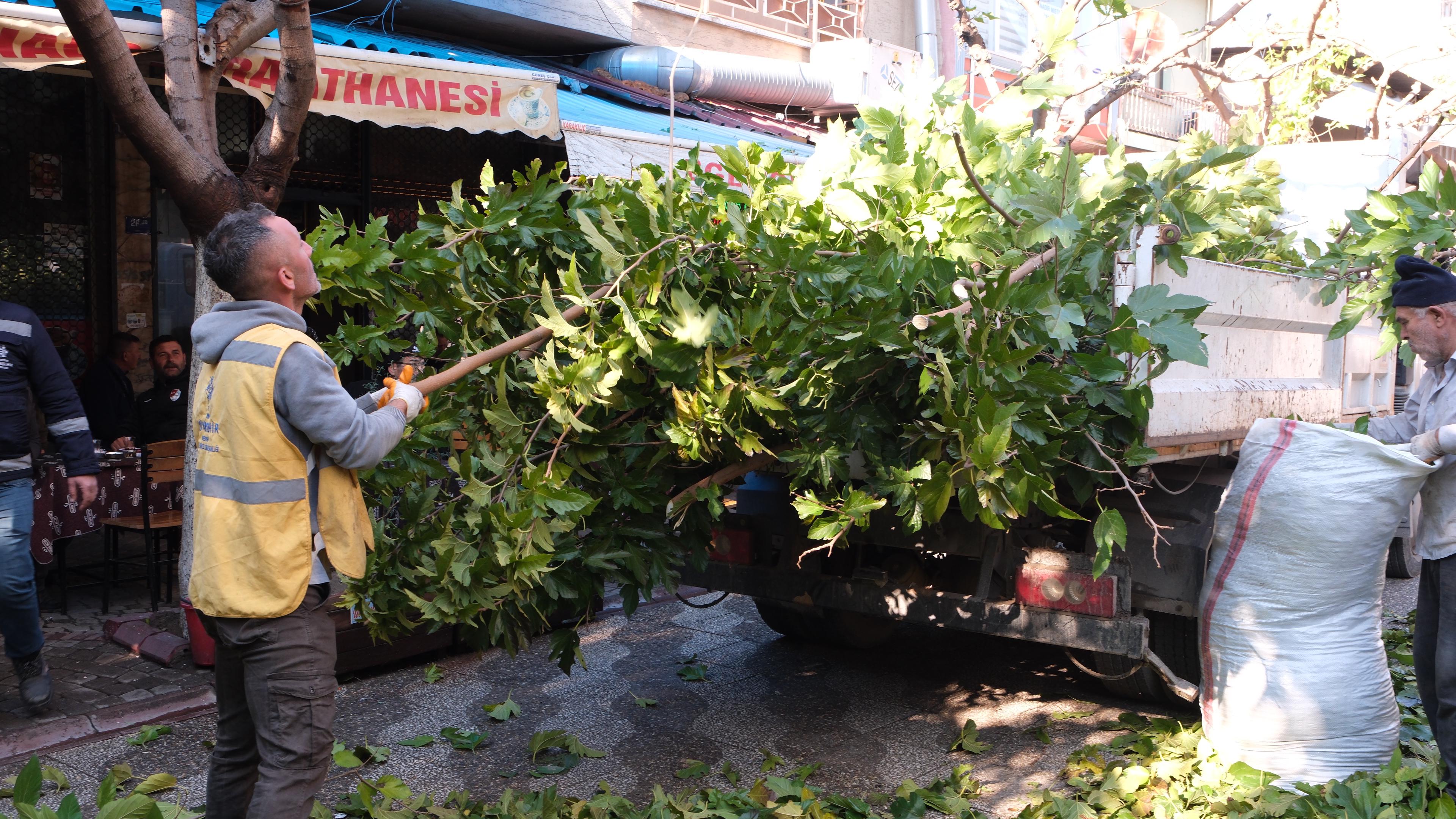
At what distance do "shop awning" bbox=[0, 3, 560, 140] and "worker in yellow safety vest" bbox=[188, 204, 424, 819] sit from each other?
3.75 metres

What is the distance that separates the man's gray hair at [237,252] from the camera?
2861mm

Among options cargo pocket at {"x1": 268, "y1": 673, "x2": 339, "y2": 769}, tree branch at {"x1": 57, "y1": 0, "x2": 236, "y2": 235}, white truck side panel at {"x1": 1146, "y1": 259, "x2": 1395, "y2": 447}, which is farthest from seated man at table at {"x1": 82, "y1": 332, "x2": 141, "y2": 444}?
white truck side panel at {"x1": 1146, "y1": 259, "x2": 1395, "y2": 447}

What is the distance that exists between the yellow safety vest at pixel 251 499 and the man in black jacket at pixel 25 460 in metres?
2.38

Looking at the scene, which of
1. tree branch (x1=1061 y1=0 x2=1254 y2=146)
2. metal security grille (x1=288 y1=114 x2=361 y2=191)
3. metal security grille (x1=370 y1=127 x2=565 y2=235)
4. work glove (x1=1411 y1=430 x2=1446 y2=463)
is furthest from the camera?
metal security grille (x1=370 y1=127 x2=565 y2=235)

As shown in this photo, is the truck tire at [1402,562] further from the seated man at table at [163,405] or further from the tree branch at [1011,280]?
the seated man at table at [163,405]

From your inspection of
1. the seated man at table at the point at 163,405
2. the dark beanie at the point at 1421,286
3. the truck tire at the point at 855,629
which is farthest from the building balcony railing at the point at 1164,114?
the dark beanie at the point at 1421,286

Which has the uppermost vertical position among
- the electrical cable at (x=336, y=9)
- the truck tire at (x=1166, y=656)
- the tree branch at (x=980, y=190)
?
the electrical cable at (x=336, y=9)

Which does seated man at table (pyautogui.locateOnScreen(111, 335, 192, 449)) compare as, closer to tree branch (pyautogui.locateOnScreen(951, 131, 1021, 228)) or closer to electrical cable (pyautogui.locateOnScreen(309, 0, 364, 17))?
electrical cable (pyautogui.locateOnScreen(309, 0, 364, 17))

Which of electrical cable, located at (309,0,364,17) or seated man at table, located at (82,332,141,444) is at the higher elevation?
electrical cable, located at (309,0,364,17)

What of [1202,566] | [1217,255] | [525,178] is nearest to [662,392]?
[525,178]

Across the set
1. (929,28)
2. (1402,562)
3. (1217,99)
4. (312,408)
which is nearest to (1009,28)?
(929,28)

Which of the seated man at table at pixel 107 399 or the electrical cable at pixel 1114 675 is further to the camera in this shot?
the seated man at table at pixel 107 399

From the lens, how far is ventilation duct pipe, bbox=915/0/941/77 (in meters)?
14.2

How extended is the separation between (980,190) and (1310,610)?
6.31ft
